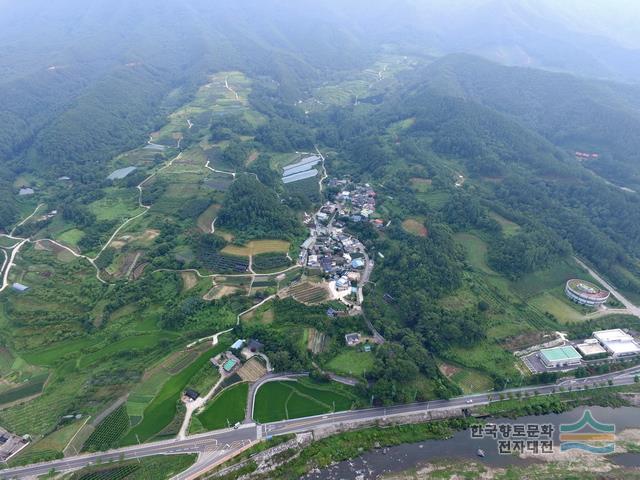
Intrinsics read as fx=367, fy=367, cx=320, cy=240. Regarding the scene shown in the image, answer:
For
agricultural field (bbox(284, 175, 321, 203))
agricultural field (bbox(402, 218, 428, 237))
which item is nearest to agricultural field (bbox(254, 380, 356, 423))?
agricultural field (bbox(402, 218, 428, 237))

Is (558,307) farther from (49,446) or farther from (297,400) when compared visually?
(49,446)

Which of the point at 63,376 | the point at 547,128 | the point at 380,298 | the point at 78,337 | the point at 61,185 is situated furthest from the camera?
the point at 547,128

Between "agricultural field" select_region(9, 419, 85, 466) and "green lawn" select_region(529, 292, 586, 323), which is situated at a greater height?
"green lawn" select_region(529, 292, 586, 323)

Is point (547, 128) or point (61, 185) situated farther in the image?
point (547, 128)

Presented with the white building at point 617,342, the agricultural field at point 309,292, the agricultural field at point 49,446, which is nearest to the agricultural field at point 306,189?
the agricultural field at point 309,292

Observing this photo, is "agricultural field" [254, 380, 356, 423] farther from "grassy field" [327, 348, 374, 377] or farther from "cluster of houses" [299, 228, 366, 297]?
"cluster of houses" [299, 228, 366, 297]

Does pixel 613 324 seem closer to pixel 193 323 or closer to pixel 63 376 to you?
pixel 193 323

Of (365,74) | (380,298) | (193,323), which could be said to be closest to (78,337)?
(193,323)

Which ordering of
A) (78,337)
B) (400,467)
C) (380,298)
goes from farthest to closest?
1. (380,298)
2. (78,337)
3. (400,467)
